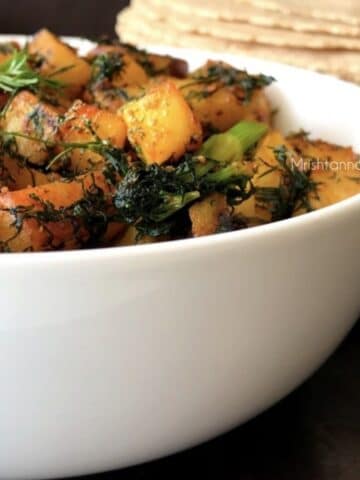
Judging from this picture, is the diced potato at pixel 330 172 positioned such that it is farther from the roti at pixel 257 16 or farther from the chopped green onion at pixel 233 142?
the roti at pixel 257 16

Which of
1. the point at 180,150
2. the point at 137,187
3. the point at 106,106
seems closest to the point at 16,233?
the point at 137,187

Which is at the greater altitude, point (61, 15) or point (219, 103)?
point (219, 103)

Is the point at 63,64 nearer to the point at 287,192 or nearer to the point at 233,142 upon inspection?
the point at 233,142

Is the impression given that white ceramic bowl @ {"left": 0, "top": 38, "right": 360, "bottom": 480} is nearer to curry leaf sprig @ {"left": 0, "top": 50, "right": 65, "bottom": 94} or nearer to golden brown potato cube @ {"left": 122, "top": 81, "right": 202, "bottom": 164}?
golden brown potato cube @ {"left": 122, "top": 81, "right": 202, "bottom": 164}

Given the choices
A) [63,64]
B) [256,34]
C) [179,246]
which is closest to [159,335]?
[179,246]

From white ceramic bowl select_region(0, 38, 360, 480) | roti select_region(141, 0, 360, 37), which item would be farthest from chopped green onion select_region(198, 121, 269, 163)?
roti select_region(141, 0, 360, 37)

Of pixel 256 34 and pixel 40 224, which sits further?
pixel 256 34

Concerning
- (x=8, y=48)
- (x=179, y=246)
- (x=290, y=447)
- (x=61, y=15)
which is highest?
(x=179, y=246)

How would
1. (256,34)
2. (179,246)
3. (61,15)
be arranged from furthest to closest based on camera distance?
1. (61,15)
2. (256,34)
3. (179,246)
